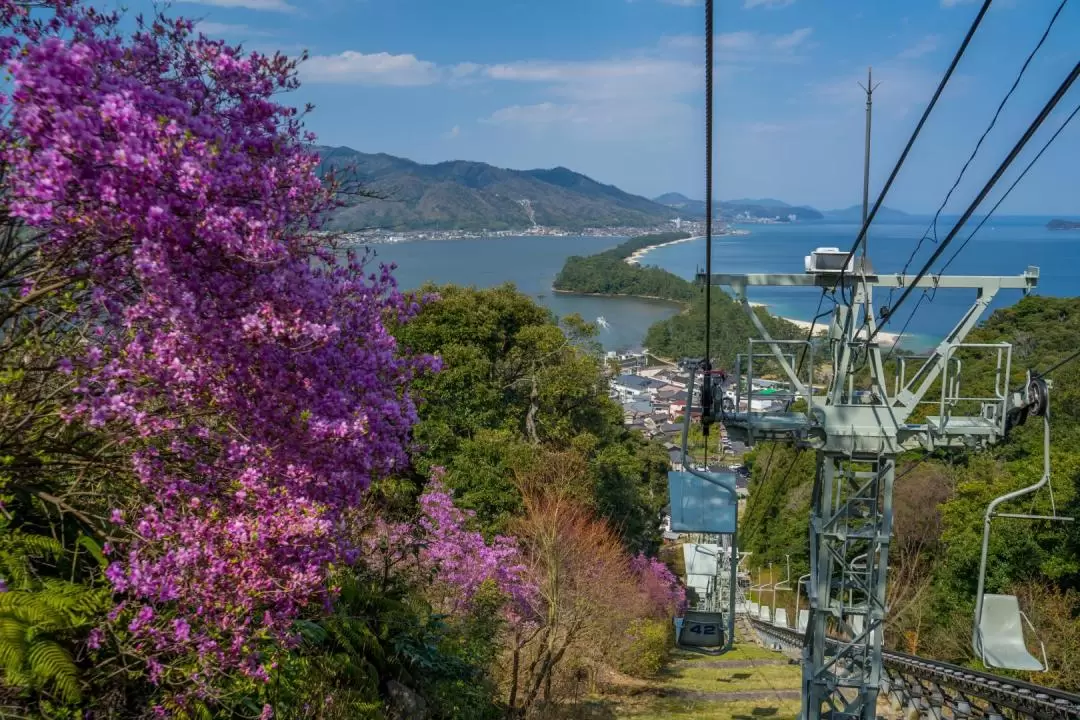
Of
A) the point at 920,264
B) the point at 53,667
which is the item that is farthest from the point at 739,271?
the point at 53,667

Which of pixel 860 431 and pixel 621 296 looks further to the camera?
pixel 621 296

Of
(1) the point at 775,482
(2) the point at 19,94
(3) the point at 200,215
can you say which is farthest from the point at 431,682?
(1) the point at 775,482

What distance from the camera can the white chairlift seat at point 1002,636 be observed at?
314 inches

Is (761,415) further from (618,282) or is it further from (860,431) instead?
(618,282)

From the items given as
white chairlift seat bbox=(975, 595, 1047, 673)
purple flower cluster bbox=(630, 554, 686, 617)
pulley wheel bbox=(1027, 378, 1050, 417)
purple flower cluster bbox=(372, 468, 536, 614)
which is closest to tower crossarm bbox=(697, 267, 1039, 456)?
pulley wheel bbox=(1027, 378, 1050, 417)

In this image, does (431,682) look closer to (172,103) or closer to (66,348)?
(66,348)

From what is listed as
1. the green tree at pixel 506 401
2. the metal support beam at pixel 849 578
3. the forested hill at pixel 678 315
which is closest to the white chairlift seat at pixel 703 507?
the green tree at pixel 506 401

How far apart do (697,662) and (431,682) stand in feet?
36.3

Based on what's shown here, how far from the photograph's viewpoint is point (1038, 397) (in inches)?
268

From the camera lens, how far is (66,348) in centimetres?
366

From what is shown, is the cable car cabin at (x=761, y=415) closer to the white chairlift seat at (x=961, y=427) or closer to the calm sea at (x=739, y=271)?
the white chairlift seat at (x=961, y=427)

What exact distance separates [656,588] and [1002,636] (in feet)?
33.0

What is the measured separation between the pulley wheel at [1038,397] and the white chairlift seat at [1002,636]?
2.38 m

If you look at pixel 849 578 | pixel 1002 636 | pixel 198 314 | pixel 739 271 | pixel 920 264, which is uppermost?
pixel 198 314
